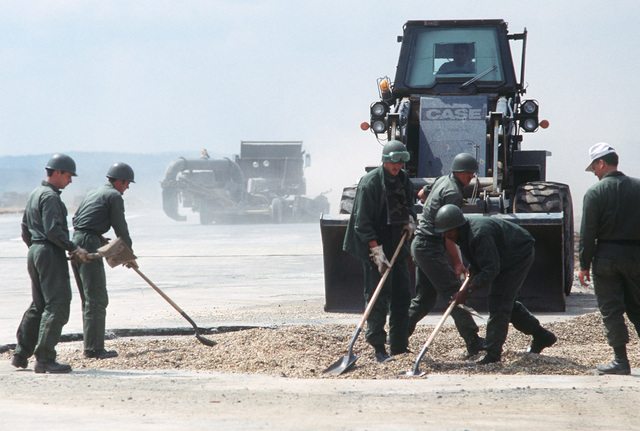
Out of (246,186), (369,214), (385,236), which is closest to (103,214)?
(369,214)

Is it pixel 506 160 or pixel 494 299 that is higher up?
pixel 506 160

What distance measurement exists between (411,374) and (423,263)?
3.62ft

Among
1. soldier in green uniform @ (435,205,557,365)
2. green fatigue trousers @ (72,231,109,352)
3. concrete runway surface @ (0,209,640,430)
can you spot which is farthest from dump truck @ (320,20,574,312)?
green fatigue trousers @ (72,231,109,352)

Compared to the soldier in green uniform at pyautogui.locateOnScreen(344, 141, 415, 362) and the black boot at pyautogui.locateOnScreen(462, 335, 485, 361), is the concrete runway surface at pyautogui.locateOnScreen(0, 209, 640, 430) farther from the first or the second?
the black boot at pyautogui.locateOnScreen(462, 335, 485, 361)

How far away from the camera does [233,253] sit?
1823cm

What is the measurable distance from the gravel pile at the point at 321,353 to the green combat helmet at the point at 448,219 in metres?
1.08

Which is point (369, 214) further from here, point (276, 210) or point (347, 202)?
point (276, 210)

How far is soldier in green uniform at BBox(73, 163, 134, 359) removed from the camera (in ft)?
24.0

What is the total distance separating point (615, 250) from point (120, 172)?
4.18 meters

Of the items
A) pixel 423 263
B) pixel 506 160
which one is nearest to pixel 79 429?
pixel 423 263

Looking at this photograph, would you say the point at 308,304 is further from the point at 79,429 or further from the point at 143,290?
the point at 79,429

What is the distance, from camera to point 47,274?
6645 mm

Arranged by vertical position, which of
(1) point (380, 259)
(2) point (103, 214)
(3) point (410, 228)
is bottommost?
(1) point (380, 259)

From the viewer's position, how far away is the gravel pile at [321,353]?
6.55m
